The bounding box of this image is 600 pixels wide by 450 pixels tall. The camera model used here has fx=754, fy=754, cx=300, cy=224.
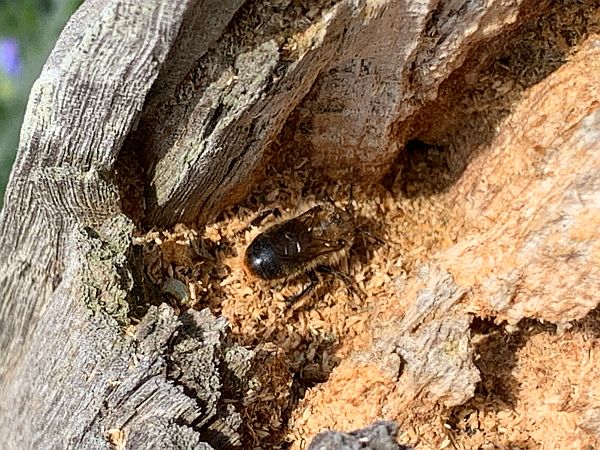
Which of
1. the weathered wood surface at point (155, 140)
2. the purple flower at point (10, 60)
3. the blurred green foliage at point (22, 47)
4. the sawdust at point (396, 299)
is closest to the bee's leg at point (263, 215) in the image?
the sawdust at point (396, 299)

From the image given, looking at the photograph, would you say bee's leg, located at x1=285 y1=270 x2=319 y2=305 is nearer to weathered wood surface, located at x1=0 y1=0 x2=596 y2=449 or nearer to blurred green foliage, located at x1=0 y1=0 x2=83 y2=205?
weathered wood surface, located at x1=0 y1=0 x2=596 y2=449

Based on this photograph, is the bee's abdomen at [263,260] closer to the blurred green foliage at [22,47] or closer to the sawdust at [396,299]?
the sawdust at [396,299]

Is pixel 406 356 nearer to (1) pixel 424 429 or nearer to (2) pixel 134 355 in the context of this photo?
(1) pixel 424 429

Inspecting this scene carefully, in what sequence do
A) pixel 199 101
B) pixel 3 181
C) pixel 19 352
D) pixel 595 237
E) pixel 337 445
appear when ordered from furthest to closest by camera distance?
pixel 3 181 → pixel 19 352 → pixel 199 101 → pixel 595 237 → pixel 337 445

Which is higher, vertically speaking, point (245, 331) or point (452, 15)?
point (452, 15)

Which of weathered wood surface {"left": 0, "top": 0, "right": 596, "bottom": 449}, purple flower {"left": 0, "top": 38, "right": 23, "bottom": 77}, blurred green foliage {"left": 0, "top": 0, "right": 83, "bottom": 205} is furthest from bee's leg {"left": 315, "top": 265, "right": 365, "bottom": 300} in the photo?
purple flower {"left": 0, "top": 38, "right": 23, "bottom": 77}

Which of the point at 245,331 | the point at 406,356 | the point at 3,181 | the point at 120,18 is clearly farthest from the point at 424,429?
the point at 3,181
